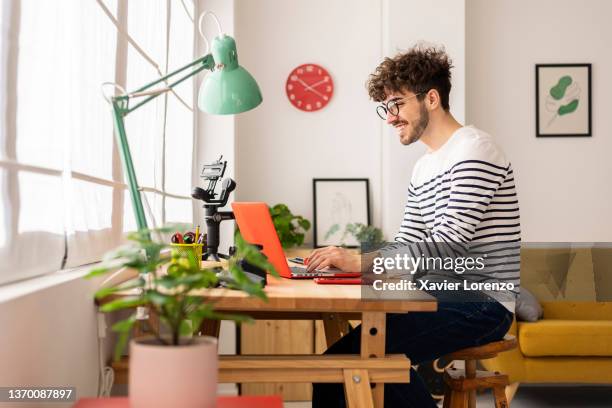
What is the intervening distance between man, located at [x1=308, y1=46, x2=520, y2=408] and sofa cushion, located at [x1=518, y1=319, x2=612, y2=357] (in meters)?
1.58

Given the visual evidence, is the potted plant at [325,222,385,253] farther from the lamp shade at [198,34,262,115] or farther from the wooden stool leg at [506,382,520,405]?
the lamp shade at [198,34,262,115]

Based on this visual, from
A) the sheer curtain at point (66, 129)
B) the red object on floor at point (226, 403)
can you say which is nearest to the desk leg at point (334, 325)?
the sheer curtain at point (66, 129)

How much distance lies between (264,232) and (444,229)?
1.79ft

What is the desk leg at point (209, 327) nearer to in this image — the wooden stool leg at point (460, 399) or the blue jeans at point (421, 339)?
the blue jeans at point (421, 339)

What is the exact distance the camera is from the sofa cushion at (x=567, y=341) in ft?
12.4

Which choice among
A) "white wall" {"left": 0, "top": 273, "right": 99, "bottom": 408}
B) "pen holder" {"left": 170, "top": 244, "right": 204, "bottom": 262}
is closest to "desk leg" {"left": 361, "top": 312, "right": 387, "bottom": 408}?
"pen holder" {"left": 170, "top": 244, "right": 204, "bottom": 262}

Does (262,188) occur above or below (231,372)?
above

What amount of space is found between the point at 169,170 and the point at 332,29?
A: 1.86 metres

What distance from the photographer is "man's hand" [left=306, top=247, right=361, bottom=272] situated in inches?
86.1

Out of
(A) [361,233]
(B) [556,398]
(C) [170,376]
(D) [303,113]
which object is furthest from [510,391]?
(C) [170,376]

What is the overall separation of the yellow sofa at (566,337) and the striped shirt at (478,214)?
1.64 metres

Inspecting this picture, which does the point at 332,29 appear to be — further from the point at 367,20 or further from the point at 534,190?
the point at 534,190

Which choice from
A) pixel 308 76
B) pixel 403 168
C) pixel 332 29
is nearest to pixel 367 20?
pixel 332 29

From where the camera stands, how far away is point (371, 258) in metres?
2.21
